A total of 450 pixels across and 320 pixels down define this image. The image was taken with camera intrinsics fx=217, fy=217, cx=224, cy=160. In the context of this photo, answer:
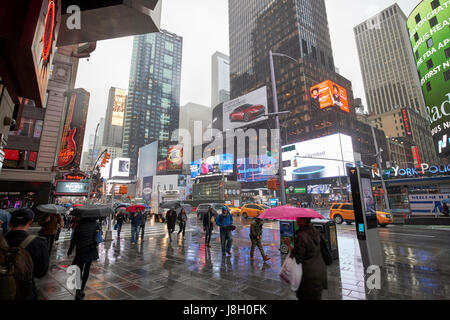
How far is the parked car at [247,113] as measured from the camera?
270 ft

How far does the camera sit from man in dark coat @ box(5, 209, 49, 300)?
2723mm

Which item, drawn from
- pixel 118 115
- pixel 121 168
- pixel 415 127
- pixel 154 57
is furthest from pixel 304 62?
pixel 154 57

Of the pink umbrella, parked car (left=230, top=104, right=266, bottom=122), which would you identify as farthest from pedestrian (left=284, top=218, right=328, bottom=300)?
parked car (left=230, top=104, right=266, bottom=122)

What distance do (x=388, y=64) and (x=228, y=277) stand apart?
21636 cm

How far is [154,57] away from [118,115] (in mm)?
63755

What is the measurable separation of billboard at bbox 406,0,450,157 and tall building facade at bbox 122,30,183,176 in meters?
156

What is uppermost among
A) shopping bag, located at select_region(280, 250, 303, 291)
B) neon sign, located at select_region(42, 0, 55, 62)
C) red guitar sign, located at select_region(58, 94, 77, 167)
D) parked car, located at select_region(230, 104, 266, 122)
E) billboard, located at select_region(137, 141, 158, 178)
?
parked car, located at select_region(230, 104, 266, 122)

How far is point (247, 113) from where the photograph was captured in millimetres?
85062

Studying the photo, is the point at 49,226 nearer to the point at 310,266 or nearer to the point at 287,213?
the point at 287,213

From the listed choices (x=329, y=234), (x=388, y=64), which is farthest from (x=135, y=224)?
(x=388, y=64)

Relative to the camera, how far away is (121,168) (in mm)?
97375

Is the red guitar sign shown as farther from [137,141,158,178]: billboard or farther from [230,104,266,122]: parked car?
[137,141,158,178]: billboard

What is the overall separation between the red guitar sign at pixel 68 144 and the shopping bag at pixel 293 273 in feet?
89.1
